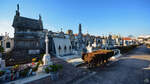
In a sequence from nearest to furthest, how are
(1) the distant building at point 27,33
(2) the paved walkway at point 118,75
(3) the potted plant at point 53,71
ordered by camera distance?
(3) the potted plant at point 53,71 < (2) the paved walkway at point 118,75 < (1) the distant building at point 27,33

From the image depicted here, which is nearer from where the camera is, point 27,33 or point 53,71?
point 53,71

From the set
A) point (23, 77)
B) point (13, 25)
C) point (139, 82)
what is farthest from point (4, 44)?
point (139, 82)

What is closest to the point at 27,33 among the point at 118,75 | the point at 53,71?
the point at 53,71

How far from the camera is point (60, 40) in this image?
14.2 meters

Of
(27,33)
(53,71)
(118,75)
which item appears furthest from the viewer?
(27,33)

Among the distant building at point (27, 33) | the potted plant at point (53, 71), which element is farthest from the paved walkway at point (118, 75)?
the distant building at point (27, 33)

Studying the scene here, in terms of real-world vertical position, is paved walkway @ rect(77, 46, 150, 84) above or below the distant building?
below

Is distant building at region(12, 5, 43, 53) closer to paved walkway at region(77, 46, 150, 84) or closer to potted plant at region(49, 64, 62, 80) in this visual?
potted plant at region(49, 64, 62, 80)

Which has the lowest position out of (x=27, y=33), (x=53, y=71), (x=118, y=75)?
(x=118, y=75)

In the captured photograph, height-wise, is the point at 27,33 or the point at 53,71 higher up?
the point at 27,33

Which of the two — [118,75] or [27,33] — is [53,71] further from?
[27,33]

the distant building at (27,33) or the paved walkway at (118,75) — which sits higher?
the distant building at (27,33)

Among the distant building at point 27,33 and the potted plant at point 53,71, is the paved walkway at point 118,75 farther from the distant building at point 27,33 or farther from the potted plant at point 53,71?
the distant building at point 27,33

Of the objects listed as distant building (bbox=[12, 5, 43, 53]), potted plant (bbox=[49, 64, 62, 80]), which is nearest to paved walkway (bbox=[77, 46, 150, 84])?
potted plant (bbox=[49, 64, 62, 80])
